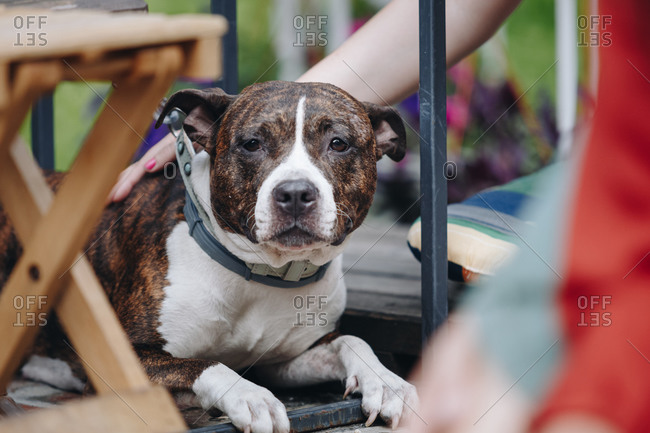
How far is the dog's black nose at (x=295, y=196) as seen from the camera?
6.85 feet

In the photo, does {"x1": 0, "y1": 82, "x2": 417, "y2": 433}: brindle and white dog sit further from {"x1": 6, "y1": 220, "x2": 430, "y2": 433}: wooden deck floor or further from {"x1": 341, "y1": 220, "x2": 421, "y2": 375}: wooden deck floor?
{"x1": 341, "y1": 220, "x2": 421, "y2": 375}: wooden deck floor

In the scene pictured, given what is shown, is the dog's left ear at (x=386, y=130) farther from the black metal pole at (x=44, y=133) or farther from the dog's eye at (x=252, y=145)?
the black metal pole at (x=44, y=133)

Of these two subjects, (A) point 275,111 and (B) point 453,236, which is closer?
(A) point 275,111

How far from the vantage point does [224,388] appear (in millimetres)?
2014

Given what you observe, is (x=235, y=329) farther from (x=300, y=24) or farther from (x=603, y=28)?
(x=300, y=24)

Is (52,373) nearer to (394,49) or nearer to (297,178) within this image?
(297,178)

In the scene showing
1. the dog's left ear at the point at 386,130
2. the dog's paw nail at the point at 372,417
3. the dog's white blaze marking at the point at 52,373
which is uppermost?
the dog's left ear at the point at 386,130

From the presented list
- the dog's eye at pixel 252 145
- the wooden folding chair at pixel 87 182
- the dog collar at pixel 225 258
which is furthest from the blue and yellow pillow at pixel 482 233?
the wooden folding chair at pixel 87 182

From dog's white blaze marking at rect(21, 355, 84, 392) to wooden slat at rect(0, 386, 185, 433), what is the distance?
59.7 inches

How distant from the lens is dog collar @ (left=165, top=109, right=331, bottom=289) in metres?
2.29

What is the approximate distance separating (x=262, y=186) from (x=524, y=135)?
295 centimetres

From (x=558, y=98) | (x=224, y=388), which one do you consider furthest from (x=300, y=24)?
(x=224, y=388)

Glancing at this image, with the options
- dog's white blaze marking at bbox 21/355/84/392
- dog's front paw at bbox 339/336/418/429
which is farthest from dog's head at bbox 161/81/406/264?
dog's white blaze marking at bbox 21/355/84/392

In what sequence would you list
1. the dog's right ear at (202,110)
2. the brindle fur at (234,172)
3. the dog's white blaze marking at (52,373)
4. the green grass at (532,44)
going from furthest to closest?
the green grass at (532,44), the dog's white blaze marking at (52,373), the dog's right ear at (202,110), the brindle fur at (234,172)
